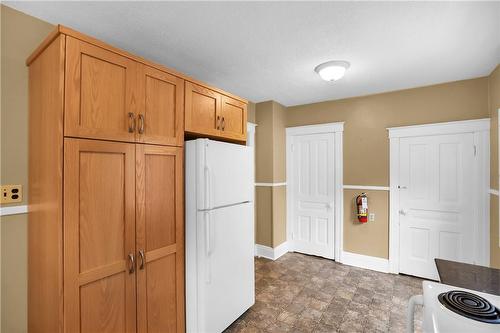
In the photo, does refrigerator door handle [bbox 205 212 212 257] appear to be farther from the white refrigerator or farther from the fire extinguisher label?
the fire extinguisher label

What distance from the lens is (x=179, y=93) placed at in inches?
76.2

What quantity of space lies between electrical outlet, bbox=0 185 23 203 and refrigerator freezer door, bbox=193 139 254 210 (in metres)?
1.18

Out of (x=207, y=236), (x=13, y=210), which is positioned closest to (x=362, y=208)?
(x=207, y=236)

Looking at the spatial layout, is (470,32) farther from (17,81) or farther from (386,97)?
(17,81)

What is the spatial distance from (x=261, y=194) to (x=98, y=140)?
2.90m

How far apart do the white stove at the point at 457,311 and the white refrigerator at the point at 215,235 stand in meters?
1.44

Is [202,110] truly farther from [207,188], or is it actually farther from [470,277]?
[470,277]

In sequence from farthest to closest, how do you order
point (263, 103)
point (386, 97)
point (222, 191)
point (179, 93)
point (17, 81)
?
point (263, 103) → point (386, 97) → point (222, 191) → point (179, 93) → point (17, 81)

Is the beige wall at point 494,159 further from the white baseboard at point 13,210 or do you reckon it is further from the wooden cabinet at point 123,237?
the white baseboard at point 13,210

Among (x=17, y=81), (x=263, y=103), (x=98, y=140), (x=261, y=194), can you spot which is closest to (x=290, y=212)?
(x=261, y=194)

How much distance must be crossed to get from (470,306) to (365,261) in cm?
310

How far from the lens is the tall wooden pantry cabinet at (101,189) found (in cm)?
135

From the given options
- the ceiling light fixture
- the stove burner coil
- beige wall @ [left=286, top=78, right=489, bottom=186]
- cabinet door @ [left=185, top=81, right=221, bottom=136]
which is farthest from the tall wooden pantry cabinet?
beige wall @ [left=286, top=78, right=489, bottom=186]

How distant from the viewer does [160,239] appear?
5.97 ft
